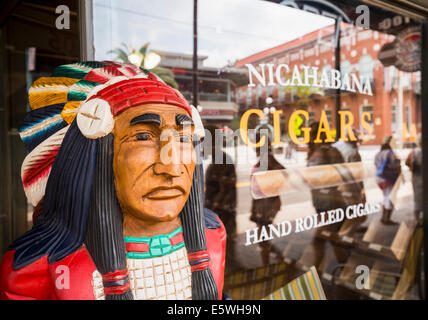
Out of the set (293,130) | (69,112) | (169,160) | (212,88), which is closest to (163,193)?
(169,160)

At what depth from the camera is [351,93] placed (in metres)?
2.40

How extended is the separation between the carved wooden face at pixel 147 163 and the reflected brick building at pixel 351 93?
3.13 feet

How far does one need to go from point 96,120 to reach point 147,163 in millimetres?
191

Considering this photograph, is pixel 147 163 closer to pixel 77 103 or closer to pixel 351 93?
pixel 77 103

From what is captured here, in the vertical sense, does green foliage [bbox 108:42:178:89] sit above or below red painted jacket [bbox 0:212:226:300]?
above

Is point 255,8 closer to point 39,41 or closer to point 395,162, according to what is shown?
point 39,41

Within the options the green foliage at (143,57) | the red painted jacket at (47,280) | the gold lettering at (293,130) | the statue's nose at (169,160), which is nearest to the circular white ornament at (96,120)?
the statue's nose at (169,160)

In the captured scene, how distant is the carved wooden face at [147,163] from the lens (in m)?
1.00

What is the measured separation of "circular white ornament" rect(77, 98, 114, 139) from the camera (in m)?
0.98

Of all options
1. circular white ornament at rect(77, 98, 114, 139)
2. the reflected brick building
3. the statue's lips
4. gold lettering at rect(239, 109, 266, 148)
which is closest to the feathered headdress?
circular white ornament at rect(77, 98, 114, 139)

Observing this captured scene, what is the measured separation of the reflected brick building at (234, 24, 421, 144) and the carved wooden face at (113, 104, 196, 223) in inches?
37.6

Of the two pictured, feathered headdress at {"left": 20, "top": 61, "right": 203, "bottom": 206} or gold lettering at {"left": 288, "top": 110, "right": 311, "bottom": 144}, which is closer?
A: feathered headdress at {"left": 20, "top": 61, "right": 203, "bottom": 206}

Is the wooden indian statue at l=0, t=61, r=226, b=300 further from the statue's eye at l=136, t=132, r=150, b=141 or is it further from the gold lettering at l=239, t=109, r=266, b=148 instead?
the gold lettering at l=239, t=109, r=266, b=148
